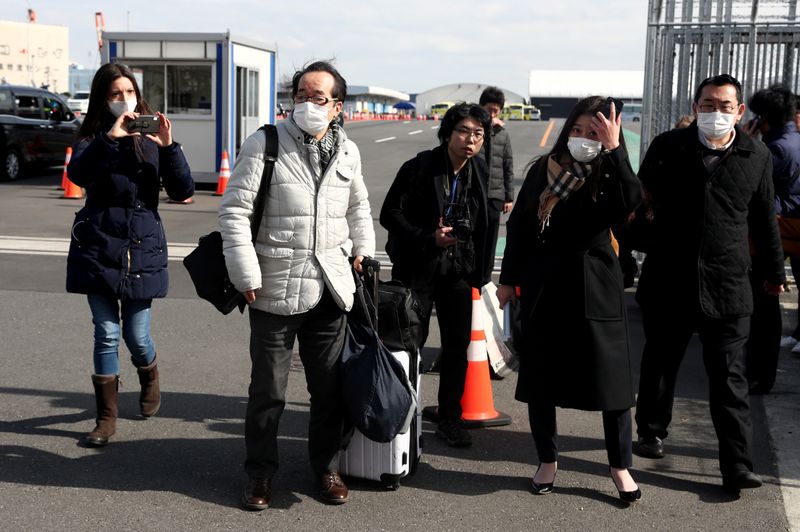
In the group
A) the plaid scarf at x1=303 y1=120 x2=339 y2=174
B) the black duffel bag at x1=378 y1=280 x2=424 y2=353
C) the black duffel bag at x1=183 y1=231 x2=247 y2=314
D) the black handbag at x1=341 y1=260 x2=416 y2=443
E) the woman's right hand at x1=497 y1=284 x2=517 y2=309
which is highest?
the plaid scarf at x1=303 y1=120 x2=339 y2=174

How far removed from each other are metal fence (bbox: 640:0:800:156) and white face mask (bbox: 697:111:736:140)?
4727 millimetres

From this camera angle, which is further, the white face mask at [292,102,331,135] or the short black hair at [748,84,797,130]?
the short black hair at [748,84,797,130]

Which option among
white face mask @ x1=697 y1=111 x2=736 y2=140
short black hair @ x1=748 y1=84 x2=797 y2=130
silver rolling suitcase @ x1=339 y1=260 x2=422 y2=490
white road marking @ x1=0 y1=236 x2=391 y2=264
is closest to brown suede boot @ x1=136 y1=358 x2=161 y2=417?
silver rolling suitcase @ x1=339 y1=260 x2=422 y2=490

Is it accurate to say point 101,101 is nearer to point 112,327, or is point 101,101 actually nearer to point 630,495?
point 112,327

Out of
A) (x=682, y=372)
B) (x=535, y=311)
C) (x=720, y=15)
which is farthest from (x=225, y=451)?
(x=720, y=15)

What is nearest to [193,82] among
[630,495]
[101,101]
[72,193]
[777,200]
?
[72,193]

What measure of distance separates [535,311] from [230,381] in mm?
2484

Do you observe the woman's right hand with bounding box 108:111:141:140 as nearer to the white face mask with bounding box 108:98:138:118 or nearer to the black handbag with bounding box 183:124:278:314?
the white face mask with bounding box 108:98:138:118

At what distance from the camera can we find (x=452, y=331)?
528 centimetres

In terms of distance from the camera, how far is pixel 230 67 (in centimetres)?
1791

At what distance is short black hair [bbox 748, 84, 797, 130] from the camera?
634 centimetres

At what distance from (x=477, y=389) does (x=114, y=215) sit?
210cm

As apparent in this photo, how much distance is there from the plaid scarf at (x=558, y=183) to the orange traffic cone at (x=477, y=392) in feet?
3.75

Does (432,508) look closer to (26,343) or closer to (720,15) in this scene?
(26,343)
